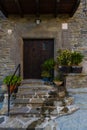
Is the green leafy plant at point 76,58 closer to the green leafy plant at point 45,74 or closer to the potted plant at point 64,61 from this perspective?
the potted plant at point 64,61

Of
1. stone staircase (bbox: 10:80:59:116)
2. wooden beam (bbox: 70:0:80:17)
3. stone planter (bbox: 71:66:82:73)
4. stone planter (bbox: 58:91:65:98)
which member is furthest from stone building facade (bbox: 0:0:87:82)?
stone planter (bbox: 58:91:65:98)

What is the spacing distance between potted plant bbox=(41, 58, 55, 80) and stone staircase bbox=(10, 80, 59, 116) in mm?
718

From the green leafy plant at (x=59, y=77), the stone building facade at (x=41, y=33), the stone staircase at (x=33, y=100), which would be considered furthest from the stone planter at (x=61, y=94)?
the stone building facade at (x=41, y=33)

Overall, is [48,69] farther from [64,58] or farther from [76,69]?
[76,69]

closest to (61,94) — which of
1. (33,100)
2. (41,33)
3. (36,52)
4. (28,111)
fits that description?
(33,100)

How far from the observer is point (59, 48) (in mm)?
7441

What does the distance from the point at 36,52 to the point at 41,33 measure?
2.98 feet

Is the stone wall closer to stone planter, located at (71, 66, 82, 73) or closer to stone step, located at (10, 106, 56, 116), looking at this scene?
stone planter, located at (71, 66, 82, 73)

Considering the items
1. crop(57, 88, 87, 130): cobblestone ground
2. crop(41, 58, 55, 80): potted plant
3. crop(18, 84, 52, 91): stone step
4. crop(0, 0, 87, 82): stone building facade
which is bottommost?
crop(57, 88, 87, 130): cobblestone ground

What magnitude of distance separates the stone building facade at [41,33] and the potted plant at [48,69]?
665mm

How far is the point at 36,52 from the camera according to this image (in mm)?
7891

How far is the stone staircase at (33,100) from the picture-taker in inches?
200

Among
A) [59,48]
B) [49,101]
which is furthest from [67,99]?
[59,48]

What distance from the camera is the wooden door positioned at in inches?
309
